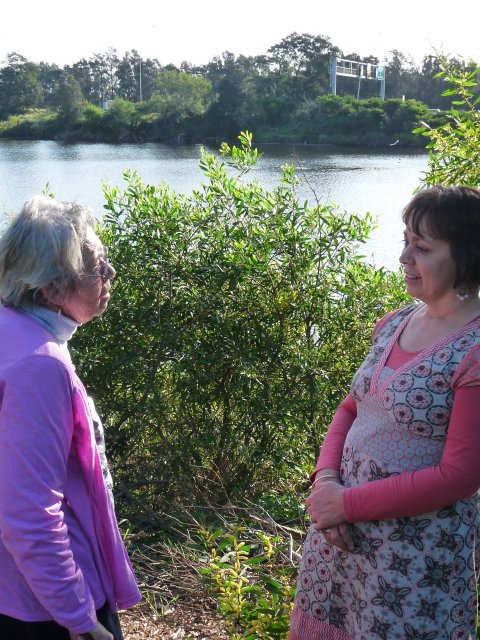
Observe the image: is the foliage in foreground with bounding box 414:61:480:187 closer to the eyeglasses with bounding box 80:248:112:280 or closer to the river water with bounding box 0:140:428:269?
the eyeglasses with bounding box 80:248:112:280

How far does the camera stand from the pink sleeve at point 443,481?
67.8 inches

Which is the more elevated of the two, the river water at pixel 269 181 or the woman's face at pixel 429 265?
the woman's face at pixel 429 265

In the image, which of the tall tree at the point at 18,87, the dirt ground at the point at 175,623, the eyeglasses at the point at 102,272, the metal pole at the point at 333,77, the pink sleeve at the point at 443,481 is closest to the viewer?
the pink sleeve at the point at 443,481

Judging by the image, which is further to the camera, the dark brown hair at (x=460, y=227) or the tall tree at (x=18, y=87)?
the tall tree at (x=18, y=87)

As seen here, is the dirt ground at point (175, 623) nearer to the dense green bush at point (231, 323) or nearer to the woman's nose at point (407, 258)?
the dense green bush at point (231, 323)

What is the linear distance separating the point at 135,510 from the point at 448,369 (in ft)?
11.1

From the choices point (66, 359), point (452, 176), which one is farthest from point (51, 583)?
point (452, 176)

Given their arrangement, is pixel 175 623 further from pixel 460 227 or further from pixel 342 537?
pixel 460 227

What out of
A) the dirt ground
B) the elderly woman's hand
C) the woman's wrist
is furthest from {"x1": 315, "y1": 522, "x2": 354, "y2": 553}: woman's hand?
the dirt ground

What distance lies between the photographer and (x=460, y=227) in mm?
1854

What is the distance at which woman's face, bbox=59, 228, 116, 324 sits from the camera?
1808 millimetres

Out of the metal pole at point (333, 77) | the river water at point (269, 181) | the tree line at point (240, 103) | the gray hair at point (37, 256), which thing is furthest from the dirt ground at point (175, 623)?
the metal pole at point (333, 77)

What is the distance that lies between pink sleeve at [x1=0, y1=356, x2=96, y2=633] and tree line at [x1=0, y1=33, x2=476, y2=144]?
17.7 metres

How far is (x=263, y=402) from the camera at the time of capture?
4598mm
